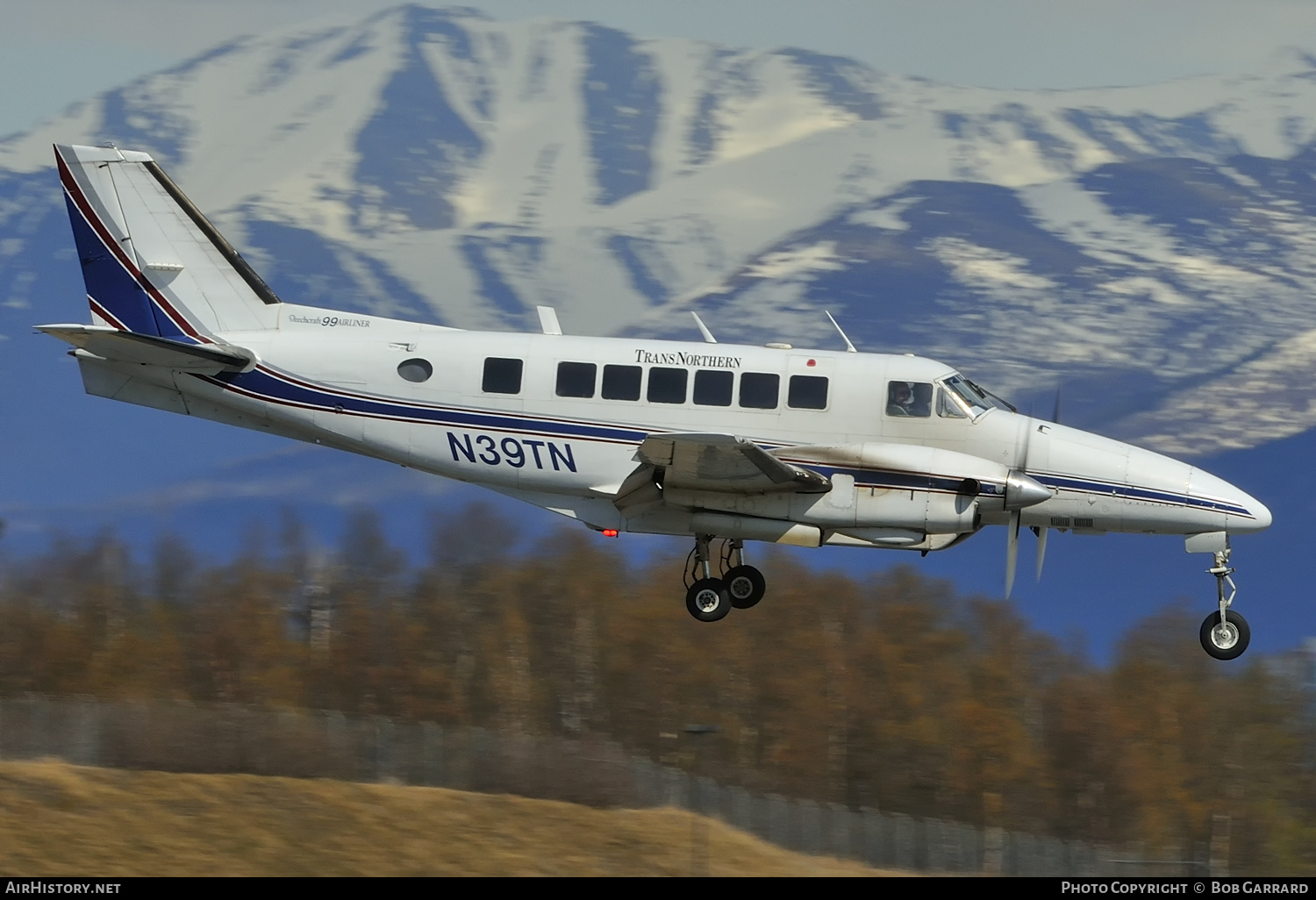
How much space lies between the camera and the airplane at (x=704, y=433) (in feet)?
77.0

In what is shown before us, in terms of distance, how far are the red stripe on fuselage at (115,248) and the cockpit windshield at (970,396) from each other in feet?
37.7

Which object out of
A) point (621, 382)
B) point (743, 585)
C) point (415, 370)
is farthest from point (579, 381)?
point (743, 585)

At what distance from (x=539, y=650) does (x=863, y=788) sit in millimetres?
13918

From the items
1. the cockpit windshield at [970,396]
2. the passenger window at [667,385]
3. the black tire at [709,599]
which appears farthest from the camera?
the black tire at [709,599]

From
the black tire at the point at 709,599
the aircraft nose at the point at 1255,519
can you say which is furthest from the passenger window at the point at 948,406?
the aircraft nose at the point at 1255,519

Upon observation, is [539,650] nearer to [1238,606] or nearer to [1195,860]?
[1195,860]

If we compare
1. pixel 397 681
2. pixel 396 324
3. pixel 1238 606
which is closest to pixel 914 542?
pixel 396 324

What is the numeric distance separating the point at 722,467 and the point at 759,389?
144 cm

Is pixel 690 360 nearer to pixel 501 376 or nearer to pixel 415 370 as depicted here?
pixel 501 376

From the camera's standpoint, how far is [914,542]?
23.7 meters

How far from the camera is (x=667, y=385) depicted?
23.8 meters

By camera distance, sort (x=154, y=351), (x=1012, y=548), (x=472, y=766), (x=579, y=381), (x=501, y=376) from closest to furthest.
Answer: (x=1012, y=548) → (x=579, y=381) → (x=501, y=376) → (x=154, y=351) → (x=472, y=766)

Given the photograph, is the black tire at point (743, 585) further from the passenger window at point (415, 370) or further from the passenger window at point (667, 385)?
the passenger window at point (415, 370)

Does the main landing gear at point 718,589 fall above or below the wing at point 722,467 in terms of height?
below
